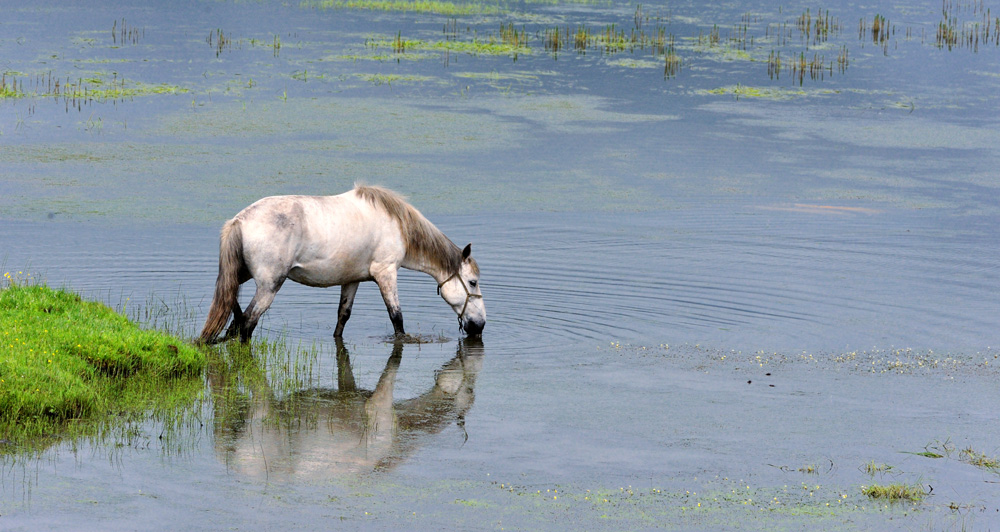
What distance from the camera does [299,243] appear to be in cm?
1130

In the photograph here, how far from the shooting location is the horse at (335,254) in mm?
10969

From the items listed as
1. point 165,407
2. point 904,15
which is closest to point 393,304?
point 165,407

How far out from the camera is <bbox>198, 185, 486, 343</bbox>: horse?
36.0 ft

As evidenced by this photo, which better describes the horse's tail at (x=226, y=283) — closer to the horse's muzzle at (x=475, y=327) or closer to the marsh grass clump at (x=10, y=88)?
the horse's muzzle at (x=475, y=327)

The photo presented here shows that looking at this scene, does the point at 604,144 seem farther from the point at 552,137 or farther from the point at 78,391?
the point at 78,391

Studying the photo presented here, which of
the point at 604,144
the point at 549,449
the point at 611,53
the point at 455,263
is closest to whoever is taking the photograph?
the point at 549,449

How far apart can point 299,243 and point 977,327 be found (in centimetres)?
705

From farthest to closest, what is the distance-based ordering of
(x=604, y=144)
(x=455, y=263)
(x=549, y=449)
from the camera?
1. (x=604, y=144)
2. (x=455, y=263)
3. (x=549, y=449)

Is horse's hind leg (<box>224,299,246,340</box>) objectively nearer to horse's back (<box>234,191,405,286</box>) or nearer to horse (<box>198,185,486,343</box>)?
horse (<box>198,185,486,343</box>)

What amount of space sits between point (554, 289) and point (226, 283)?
4.58 meters

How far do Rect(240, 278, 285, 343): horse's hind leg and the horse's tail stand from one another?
179mm

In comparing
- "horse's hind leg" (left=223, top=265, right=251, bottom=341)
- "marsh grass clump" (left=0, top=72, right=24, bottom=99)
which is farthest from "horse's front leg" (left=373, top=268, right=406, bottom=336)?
"marsh grass clump" (left=0, top=72, right=24, bottom=99)

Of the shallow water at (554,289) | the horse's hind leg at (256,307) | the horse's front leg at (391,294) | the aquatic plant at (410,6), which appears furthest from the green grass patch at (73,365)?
the aquatic plant at (410,6)

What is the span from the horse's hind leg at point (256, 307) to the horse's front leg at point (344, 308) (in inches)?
39.4
